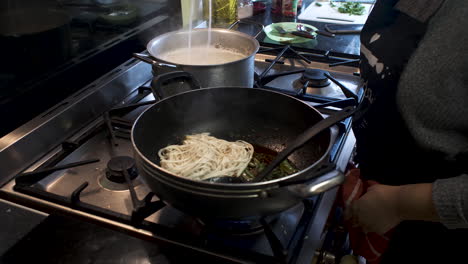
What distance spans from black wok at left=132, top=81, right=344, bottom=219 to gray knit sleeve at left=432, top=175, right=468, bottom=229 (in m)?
0.24

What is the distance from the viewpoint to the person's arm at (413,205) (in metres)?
0.69

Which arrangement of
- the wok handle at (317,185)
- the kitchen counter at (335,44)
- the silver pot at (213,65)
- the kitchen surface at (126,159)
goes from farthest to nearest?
the kitchen counter at (335,44)
the silver pot at (213,65)
the kitchen surface at (126,159)
the wok handle at (317,185)

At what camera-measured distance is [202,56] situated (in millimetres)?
1142

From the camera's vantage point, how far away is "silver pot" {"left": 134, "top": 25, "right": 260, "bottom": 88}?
3.04 ft

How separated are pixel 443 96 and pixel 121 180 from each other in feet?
2.32

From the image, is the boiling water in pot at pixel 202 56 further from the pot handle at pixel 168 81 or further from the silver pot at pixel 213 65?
the pot handle at pixel 168 81

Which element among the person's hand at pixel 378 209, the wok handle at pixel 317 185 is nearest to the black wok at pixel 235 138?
the wok handle at pixel 317 185

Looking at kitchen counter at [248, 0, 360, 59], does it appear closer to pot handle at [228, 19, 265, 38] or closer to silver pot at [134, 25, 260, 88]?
pot handle at [228, 19, 265, 38]

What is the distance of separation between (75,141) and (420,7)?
858 millimetres

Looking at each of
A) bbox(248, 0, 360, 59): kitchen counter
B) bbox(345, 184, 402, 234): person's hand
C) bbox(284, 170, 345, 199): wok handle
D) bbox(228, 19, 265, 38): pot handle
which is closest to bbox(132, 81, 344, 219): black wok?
bbox(284, 170, 345, 199): wok handle

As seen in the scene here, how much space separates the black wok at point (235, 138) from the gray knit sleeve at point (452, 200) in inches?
9.3

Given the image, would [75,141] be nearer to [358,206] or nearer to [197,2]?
[358,206]

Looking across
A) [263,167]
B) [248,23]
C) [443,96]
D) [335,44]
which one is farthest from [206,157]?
[248,23]

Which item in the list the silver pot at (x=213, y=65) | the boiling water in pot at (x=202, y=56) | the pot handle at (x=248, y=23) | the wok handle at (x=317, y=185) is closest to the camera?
the wok handle at (x=317, y=185)
